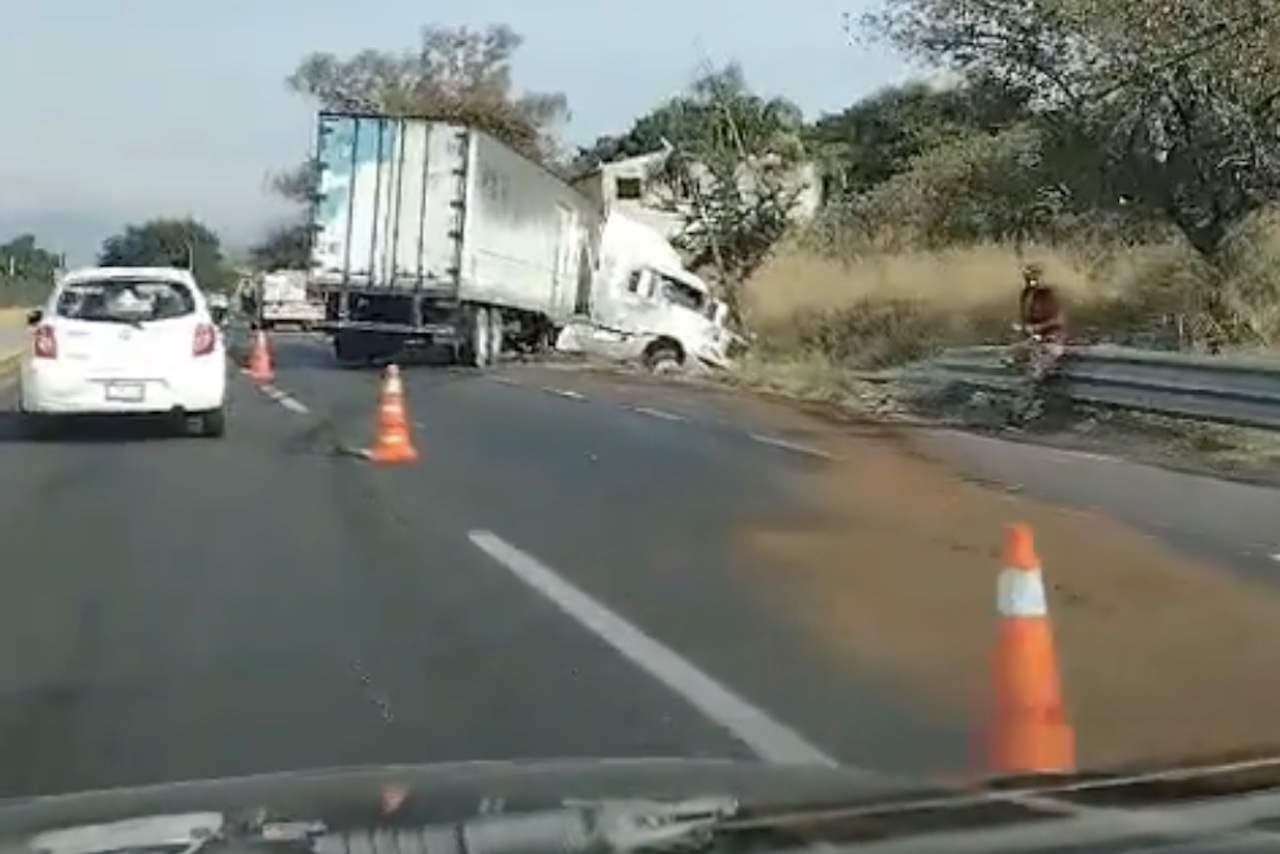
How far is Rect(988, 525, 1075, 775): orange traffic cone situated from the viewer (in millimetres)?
6777

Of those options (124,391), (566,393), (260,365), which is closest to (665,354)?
(260,365)

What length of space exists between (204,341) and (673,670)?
12790 mm

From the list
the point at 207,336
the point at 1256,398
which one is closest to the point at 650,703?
the point at 1256,398

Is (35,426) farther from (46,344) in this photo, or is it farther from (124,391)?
(124,391)

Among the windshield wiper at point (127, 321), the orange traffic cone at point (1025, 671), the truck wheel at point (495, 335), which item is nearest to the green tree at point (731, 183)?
the truck wheel at point (495, 335)

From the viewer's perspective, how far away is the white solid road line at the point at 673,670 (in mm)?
7949

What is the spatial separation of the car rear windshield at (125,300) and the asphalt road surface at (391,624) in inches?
68.1

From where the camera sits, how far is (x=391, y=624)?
34.6 ft

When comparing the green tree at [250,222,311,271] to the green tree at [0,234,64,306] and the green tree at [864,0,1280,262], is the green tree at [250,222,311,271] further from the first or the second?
the green tree at [864,0,1280,262]

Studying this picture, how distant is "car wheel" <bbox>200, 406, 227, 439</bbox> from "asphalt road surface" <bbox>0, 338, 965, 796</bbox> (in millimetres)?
1910

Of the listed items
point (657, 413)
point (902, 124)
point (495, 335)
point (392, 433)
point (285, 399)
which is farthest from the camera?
point (902, 124)

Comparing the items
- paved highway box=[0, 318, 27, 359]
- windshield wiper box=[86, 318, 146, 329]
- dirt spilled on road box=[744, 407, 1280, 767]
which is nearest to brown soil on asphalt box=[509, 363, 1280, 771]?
dirt spilled on road box=[744, 407, 1280, 767]

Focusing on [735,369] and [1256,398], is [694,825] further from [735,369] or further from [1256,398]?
[735,369]

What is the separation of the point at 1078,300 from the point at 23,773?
29.4 m
